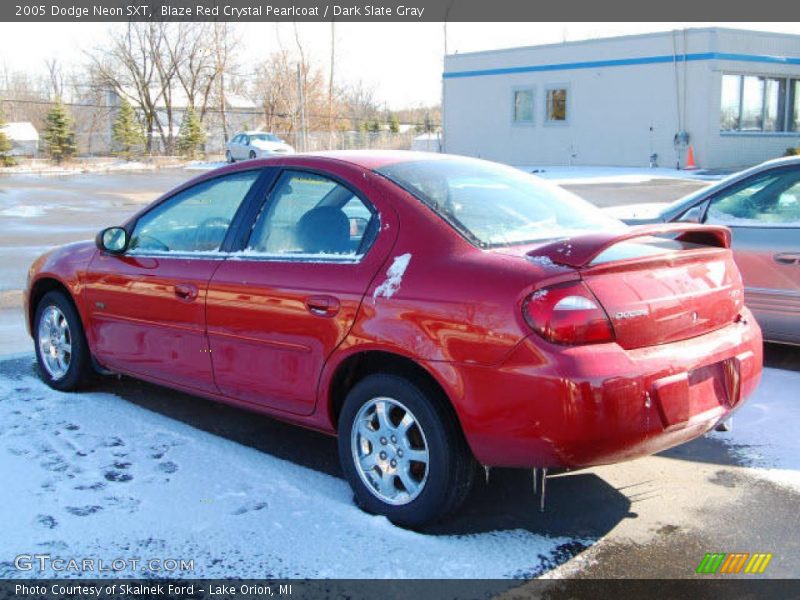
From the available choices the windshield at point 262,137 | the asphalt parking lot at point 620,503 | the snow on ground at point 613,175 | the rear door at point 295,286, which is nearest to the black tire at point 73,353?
the asphalt parking lot at point 620,503

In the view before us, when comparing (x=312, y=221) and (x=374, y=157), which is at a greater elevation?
(x=374, y=157)

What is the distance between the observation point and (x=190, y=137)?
47.7m

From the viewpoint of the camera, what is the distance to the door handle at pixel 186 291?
14.3 feet

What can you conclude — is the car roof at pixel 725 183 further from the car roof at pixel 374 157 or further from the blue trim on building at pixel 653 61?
the blue trim on building at pixel 653 61

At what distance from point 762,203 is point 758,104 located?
2624 centimetres

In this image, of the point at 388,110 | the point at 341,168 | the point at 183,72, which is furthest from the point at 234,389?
the point at 388,110

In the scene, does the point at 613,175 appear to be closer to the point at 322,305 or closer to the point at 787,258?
the point at 787,258

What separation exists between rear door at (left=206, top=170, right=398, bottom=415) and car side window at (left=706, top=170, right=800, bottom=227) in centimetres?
335

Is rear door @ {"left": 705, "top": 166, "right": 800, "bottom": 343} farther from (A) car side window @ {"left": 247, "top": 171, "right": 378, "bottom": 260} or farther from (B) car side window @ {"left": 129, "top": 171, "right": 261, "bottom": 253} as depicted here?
(B) car side window @ {"left": 129, "top": 171, "right": 261, "bottom": 253}

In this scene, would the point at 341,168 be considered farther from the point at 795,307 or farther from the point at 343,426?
the point at 795,307

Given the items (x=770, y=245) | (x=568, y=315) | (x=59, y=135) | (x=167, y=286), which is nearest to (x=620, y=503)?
(x=568, y=315)

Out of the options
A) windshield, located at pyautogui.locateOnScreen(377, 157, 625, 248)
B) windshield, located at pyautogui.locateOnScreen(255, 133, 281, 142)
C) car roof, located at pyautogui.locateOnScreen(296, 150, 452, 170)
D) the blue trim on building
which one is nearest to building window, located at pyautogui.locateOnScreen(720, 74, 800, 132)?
the blue trim on building

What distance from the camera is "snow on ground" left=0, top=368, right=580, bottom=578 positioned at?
3279 millimetres

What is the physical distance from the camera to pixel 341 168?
404 cm
